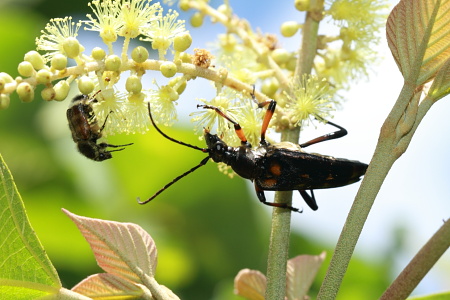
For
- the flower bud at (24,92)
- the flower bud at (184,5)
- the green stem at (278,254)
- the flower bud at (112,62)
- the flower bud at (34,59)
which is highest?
the flower bud at (184,5)

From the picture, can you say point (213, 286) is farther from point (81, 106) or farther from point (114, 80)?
point (114, 80)

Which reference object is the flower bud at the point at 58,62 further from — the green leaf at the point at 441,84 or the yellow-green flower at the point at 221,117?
the green leaf at the point at 441,84

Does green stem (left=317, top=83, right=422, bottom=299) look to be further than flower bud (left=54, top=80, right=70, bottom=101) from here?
No

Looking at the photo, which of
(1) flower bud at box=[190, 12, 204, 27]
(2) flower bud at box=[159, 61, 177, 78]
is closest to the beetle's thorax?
(2) flower bud at box=[159, 61, 177, 78]

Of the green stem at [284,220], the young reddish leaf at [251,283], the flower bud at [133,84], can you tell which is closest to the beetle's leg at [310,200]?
the green stem at [284,220]

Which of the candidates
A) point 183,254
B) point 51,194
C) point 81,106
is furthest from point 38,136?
point 81,106

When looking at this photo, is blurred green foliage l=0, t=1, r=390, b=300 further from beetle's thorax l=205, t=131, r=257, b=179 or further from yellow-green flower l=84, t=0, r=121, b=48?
yellow-green flower l=84, t=0, r=121, b=48
